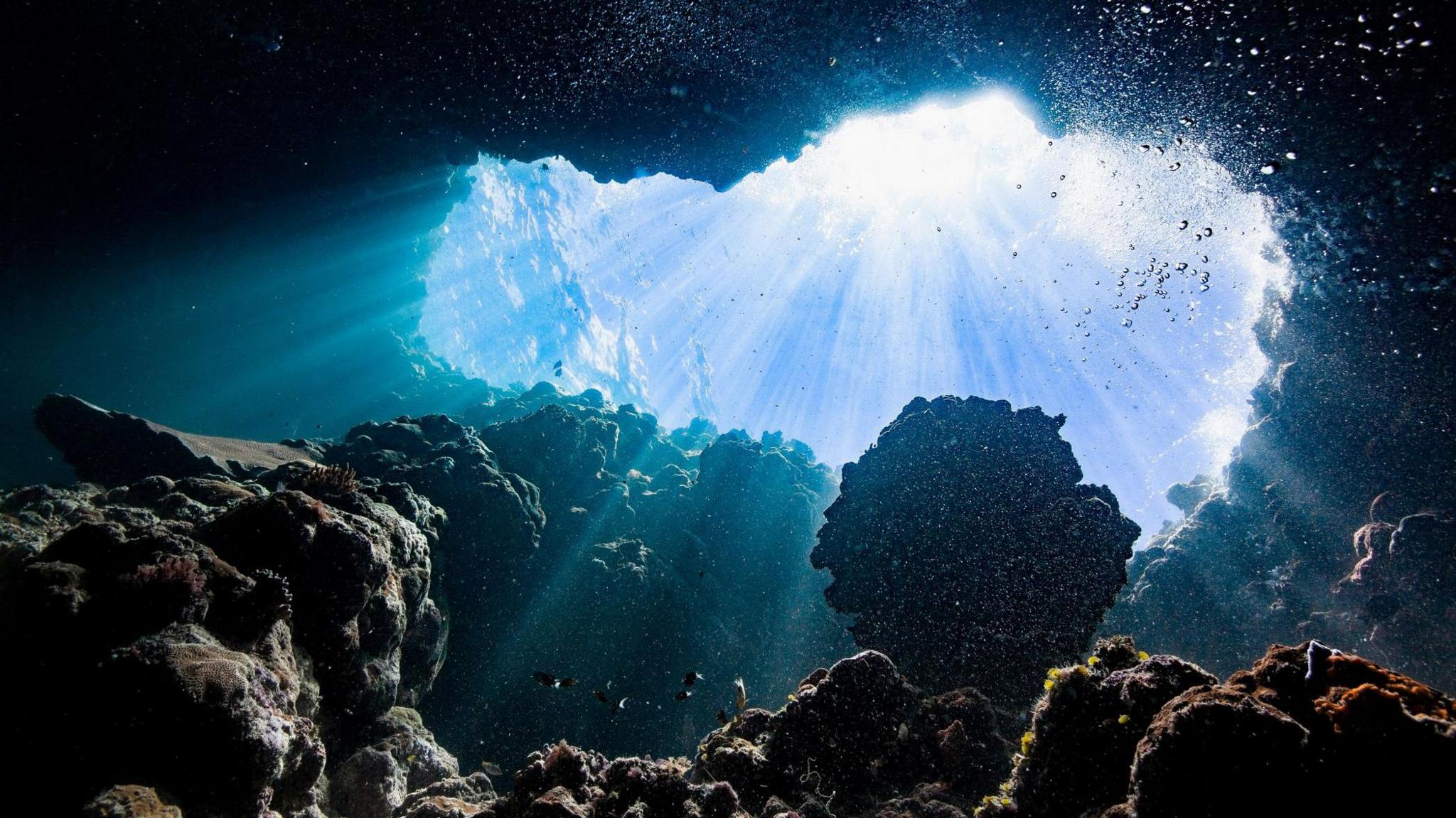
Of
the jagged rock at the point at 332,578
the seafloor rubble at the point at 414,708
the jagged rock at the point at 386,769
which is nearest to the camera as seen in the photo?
the seafloor rubble at the point at 414,708

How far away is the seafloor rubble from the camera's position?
10.5ft

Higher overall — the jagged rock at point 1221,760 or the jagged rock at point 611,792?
the jagged rock at point 1221,760

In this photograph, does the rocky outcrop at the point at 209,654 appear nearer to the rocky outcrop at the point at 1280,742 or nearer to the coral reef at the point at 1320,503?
the rocky outcrop at the point at 1280,742

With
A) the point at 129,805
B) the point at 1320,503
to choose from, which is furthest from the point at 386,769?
the point at 1320,503

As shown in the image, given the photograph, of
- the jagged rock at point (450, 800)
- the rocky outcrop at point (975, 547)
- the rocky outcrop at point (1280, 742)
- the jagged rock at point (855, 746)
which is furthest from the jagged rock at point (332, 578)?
the rocky outcrop at point (975, 547)

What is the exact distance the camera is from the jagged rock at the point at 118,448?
13.7 m

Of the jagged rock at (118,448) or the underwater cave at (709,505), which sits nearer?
the underwater cave at (709,505)

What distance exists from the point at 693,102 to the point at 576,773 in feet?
49.6

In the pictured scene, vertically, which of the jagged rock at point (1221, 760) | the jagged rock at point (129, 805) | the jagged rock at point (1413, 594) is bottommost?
the jagged rock at point (129, 805)

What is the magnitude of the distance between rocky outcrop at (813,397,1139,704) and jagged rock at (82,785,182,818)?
38.7ft

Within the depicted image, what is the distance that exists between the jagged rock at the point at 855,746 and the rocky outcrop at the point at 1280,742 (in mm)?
3115

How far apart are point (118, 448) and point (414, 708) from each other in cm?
1243

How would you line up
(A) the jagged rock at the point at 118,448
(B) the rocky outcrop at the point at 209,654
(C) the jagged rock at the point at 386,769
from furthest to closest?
(A) the jagged rock at the point at 118,448
(C) the jagged rock at the point at 386,769
(B) the rocky outcrop at the point at 209,654

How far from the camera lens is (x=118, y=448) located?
13891mm
